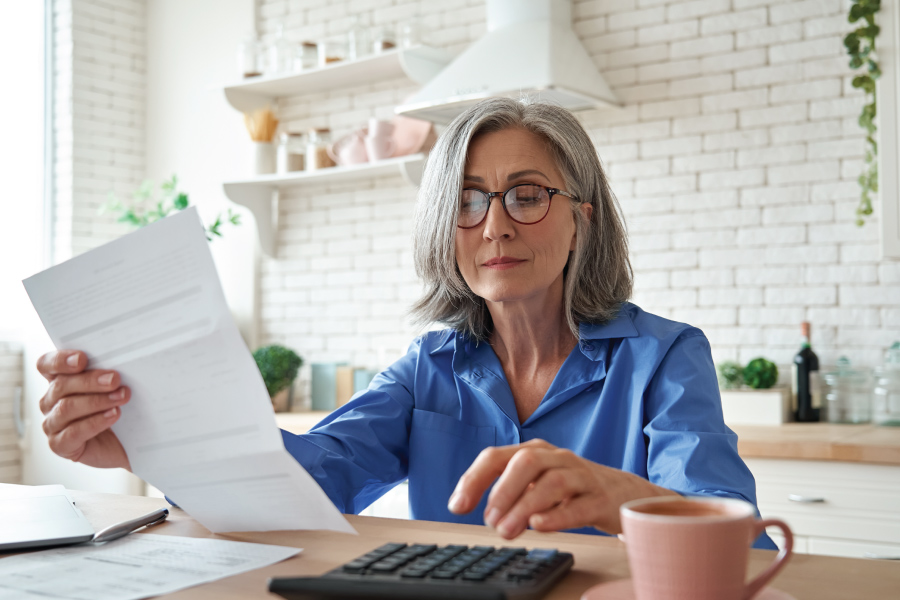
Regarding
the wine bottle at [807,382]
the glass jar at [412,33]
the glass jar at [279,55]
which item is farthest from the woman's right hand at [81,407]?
the glass jar at [279,55]

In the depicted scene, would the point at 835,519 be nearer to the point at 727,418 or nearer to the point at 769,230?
the point at 727,418

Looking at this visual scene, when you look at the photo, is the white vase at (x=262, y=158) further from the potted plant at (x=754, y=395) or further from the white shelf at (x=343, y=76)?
the potted plant at (x=754, y=395)

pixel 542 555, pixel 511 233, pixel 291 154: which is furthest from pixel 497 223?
pixel 291 154

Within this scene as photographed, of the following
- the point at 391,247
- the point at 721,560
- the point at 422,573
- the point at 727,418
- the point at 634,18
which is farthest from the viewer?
the point at 391,247

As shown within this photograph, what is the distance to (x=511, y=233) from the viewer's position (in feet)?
4.96

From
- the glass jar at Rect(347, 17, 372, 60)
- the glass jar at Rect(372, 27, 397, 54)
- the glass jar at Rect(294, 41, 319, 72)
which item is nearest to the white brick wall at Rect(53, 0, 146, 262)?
the glass jar at Rect(294, 41, 319, 72)

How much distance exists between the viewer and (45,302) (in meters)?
0.97

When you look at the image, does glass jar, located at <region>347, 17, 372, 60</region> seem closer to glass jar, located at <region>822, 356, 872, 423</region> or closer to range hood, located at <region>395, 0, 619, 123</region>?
range hood, located at <region>395, 0, 619, 123</region>

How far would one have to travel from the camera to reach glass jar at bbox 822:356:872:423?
9.68ft

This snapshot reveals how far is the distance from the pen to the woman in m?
0.24

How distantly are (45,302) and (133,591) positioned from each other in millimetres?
362

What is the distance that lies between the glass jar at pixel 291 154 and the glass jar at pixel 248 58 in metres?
0.42

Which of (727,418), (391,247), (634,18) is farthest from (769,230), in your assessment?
(391,247)

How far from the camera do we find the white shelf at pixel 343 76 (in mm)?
3652
